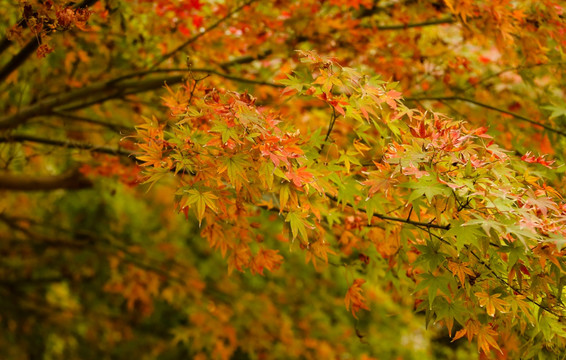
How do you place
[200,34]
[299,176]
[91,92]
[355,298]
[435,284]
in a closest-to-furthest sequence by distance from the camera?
[299,176] → [435,284] → [355,298] → [200,34] → [91,92]

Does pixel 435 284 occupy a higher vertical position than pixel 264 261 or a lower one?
higher

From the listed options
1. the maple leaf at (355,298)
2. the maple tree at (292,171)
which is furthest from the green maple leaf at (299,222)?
the maple leaf at (355,298)

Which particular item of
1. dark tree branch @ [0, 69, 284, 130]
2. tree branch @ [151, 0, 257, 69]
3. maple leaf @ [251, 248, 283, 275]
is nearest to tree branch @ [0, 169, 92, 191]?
dark tree branch @ [0, 69, 284, 130]

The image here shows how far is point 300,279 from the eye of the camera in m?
6.75

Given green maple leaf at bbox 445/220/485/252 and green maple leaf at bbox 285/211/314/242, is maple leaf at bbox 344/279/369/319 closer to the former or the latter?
green maple leaf at bbox 285/211/314/242

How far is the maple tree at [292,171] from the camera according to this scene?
75.8 inches

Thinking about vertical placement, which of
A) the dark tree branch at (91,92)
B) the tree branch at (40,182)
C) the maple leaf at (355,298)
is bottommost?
the tree branch at (40,182)

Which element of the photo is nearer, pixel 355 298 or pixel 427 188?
pixel 427 188

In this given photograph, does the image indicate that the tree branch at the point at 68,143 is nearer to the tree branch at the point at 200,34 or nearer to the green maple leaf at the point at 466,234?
the tree branch at the point at 200,34

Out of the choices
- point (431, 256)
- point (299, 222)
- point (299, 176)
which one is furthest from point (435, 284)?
point (299, 176)

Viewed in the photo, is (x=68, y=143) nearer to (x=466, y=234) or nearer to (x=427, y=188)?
(x=427, y=188)

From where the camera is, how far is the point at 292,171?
74.3 inches

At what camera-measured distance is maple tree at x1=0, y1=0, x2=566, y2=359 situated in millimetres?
1926

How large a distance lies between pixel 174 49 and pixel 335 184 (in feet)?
6.90
